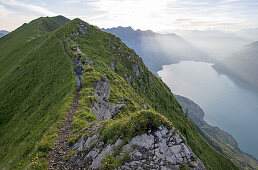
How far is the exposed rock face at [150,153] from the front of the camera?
738cm

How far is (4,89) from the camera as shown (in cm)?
3256

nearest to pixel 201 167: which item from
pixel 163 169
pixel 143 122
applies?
pixel 163 169

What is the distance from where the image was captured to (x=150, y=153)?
25.7 feet

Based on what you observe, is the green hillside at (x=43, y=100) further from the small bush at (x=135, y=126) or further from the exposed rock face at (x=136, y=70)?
the exposed rock face at (x=136, y=70)

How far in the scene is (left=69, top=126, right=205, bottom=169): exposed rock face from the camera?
290 inches

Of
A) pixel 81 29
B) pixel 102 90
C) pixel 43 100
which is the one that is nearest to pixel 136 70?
pixel 81 29

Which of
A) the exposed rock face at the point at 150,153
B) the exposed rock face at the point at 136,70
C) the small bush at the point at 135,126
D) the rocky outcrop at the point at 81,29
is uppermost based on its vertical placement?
the rocky outcrop at the point at 81,29

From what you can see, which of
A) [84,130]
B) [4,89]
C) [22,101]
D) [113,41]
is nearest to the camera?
[84,130]

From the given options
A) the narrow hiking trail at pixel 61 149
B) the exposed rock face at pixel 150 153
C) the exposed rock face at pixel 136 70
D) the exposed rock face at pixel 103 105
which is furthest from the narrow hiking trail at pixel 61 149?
the exposed rock face at pixel 136 70

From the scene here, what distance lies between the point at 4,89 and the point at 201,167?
41962 millimetres

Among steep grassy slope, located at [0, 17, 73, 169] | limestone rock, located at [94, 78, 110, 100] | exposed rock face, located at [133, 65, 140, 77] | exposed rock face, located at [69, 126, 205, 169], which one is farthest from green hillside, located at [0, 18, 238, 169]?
exposed rock face, located at [133, 65, 140, 77]

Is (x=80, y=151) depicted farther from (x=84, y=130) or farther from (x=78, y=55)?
(x=78, y=55)

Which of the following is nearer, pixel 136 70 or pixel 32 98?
pixel 32 98

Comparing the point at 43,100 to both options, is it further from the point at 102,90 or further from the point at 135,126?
the point at 135,126
